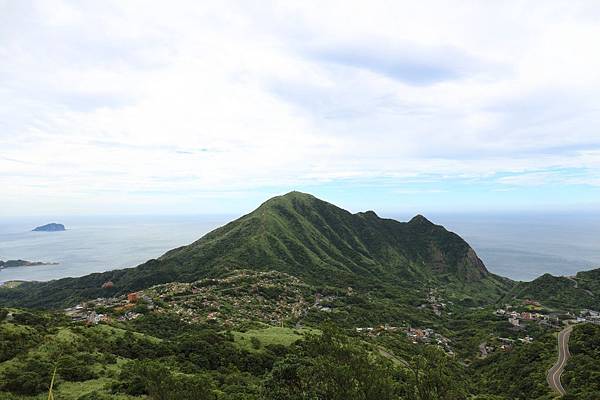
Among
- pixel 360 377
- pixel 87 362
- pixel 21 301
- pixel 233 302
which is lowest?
pixel 21 301

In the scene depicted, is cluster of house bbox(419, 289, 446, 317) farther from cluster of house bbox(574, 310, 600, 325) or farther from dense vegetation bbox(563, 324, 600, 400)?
dense vegetation bbox(563, 324, 600, 400)

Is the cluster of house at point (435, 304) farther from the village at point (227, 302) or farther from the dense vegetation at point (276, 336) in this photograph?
the village at point (227, 302)

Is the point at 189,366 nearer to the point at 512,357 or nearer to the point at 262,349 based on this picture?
the point at 262,349

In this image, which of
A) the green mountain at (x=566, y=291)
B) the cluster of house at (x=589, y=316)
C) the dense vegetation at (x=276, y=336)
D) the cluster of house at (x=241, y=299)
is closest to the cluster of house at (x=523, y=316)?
the dense vegetation at (x=276, y=336)

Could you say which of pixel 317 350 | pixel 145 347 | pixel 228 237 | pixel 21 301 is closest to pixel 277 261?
pixel 228 237

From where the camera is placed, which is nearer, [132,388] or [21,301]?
[132,388]

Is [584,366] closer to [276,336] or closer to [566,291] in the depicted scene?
[276,336]

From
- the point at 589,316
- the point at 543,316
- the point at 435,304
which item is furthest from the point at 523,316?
the point at 435,304
